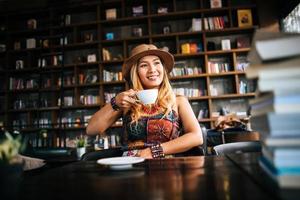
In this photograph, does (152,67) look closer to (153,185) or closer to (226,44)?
(153,185)

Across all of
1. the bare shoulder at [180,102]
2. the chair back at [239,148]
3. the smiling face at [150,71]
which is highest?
the smiling face at [150,71]

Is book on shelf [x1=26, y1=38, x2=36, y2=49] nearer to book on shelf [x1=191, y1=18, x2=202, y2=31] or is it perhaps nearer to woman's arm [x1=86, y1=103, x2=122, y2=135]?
book on shelf [x1=191, y1=18, x2=202, y2=31]

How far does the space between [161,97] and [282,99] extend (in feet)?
3.78

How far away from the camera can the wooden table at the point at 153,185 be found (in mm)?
454

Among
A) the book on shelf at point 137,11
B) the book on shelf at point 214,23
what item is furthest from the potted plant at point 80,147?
the book on shelf at point 214,23

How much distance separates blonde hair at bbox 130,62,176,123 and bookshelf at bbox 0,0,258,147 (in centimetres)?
269

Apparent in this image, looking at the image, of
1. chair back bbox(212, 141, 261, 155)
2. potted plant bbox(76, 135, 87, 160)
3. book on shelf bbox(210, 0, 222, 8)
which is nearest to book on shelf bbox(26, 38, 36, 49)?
potted plant bbox(76, 135, 87, 160)

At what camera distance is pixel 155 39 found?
4.52 m

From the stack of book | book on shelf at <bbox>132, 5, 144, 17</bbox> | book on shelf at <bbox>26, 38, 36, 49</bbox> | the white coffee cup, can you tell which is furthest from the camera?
book on shelf at <bbox>26, 38, 36, 49</bbox>

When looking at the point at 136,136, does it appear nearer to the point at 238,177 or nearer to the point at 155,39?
the point at 238,177

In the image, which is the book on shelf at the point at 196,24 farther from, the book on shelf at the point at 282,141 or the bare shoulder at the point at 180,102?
the book on shelf at the point at 282,141

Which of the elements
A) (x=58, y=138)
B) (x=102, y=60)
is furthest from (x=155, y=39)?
(x=58, y=138)

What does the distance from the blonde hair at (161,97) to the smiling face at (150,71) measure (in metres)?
0.03

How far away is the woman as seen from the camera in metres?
1.36
